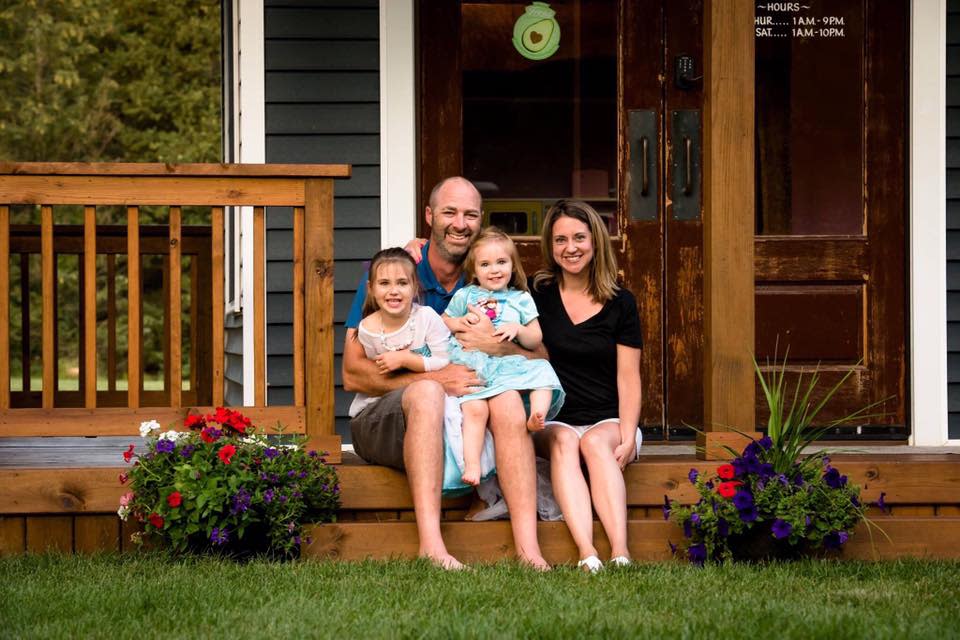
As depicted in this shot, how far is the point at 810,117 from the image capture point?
16.8 feet

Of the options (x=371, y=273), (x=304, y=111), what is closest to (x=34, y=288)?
(x=304, y=111)

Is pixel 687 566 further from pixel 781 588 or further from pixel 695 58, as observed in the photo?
pixel 695 58

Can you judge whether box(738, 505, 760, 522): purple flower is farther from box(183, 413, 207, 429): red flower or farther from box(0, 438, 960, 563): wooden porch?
box(183, 413, 207, 429): red flower

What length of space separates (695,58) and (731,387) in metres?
1.69

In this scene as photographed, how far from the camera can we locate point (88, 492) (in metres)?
3.85

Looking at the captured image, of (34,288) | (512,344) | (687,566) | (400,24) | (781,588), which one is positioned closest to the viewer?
(781,588)

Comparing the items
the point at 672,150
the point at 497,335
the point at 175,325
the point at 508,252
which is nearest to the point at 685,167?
the point at 672,150

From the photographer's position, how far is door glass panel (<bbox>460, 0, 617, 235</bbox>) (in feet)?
16.6

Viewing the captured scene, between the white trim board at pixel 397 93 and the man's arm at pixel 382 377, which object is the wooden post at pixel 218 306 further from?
the white trim board at pixel 397 93

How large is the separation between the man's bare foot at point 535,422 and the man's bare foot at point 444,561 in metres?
0.44

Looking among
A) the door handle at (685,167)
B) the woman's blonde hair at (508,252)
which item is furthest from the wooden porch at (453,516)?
the door handle at (685,167)

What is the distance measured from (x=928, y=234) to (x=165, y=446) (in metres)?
3.12

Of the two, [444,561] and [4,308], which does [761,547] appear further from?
[4,308]

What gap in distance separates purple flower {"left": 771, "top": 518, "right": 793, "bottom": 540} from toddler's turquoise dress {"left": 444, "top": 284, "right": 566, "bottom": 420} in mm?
720
